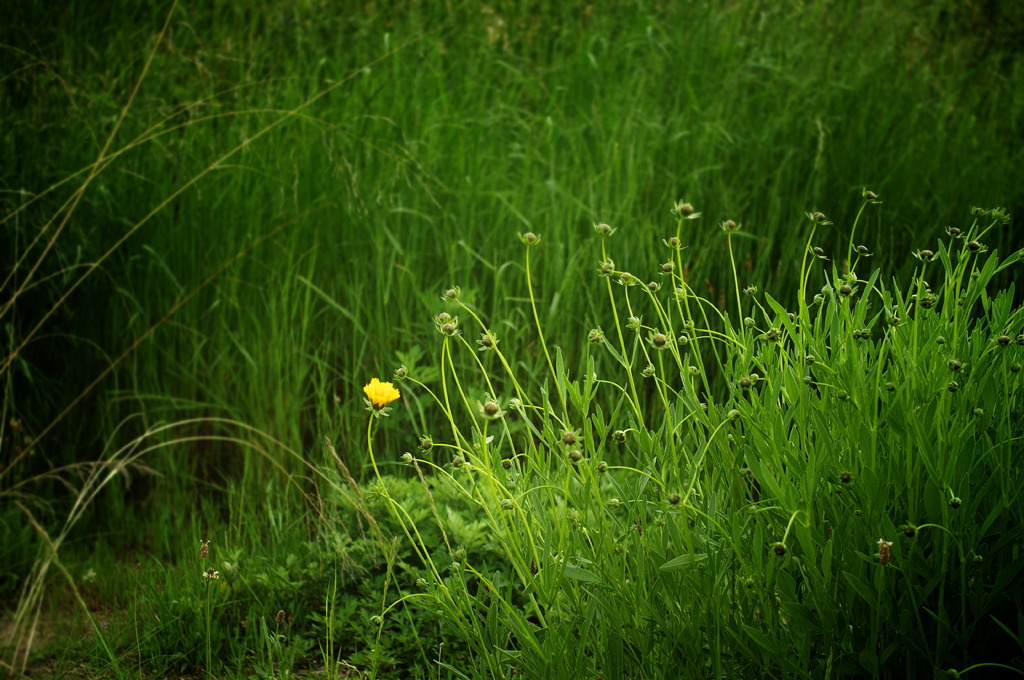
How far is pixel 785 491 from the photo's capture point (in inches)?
52.1

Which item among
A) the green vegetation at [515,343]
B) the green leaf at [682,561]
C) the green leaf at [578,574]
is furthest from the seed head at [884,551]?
the green leaf at [578,574]

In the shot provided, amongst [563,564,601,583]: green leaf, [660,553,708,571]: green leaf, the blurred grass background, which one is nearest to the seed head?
[660,553,708,571]: green leaf

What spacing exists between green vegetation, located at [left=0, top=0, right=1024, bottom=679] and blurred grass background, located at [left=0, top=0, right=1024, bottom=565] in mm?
22

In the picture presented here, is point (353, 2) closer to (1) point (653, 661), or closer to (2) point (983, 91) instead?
(2) point (983, 91)

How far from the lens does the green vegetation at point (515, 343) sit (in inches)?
52.7

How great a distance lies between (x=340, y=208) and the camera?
296 cm

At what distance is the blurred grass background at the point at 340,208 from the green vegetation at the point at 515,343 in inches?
0.9

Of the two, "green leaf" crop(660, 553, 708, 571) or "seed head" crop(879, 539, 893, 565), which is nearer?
"seed head" crop(879, 539, 893, 565)

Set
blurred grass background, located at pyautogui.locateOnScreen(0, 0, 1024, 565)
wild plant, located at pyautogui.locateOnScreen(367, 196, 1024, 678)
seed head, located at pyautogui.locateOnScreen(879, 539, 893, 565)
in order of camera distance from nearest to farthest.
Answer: seed head, located at pyautogui.locateOnScreen(879, 539, 893, 565) → wild plant, located at pyautogui.locateOnScreen(367, 196, 1024, 678) → blurred grass background, located at pyautogui.locateOnScreen(0, 0, 1024, 565)

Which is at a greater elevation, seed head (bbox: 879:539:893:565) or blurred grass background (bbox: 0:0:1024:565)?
seed head (bbox: 879:539:893:565)

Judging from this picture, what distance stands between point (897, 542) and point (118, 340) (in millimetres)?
2593

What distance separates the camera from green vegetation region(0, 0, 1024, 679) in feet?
4.39

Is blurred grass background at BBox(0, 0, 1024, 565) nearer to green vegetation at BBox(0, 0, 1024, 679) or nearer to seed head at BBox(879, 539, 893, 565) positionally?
green vegetation at BBox(0, 0, 1024, 679)

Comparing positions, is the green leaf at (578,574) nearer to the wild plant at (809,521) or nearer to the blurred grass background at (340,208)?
the wild plant at (809,521)
